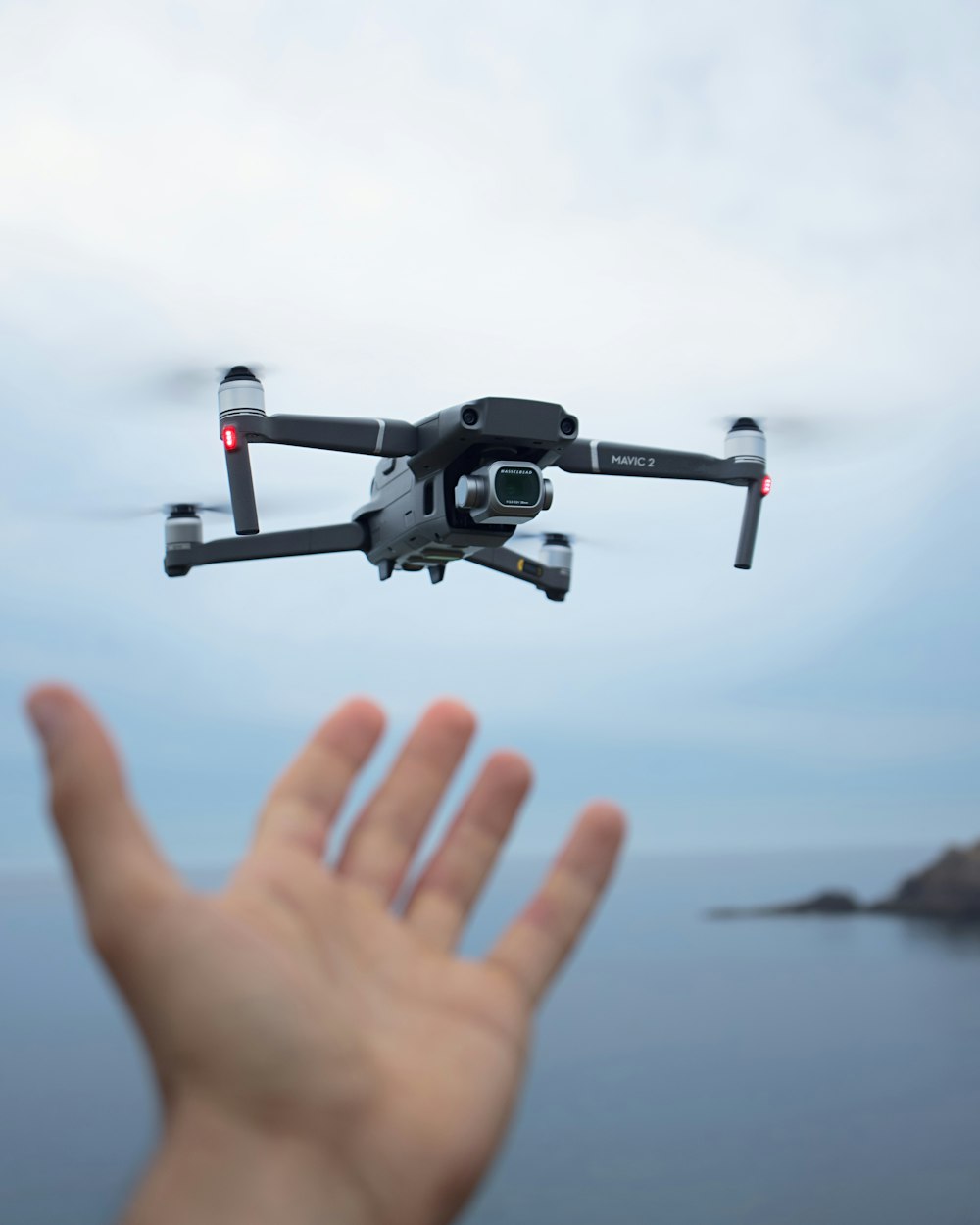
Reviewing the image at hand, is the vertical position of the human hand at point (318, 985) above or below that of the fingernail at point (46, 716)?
below

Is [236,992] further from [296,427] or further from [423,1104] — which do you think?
[296,427]

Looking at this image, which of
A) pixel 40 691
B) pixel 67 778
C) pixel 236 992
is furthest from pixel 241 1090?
pixel 40 691

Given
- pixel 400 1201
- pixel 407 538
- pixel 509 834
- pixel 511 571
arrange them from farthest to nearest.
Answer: pixel 511 571, pixel 407 538, pixel 509 834, pixel 400 1201

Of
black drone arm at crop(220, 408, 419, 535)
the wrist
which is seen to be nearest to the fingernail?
the wrist

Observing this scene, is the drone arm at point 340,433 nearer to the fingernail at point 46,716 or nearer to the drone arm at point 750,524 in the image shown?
the drone arm at point 750,524

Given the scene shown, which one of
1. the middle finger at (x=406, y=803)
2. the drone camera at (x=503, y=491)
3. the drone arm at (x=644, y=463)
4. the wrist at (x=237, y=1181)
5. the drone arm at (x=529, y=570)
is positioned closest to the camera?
the wrist at (x=237, y=1181)

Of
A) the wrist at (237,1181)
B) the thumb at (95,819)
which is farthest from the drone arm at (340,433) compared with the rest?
the wrist at (237,1181)

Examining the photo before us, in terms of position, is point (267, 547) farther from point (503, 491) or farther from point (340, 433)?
point (503, 491)

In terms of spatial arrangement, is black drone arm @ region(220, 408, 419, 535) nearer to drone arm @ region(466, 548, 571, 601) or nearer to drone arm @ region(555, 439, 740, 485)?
drone arm @ region(555, 439, 740, 485)
